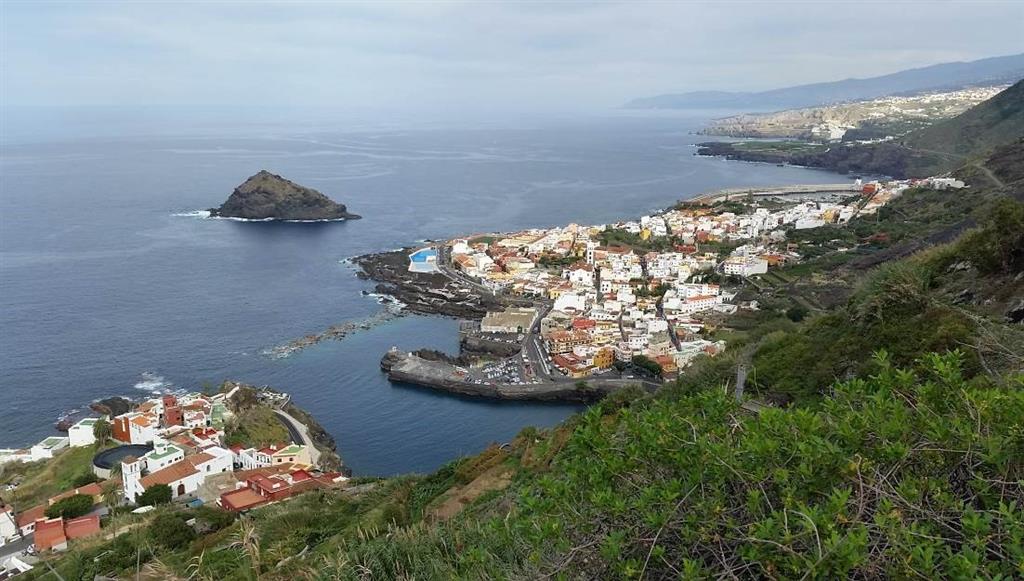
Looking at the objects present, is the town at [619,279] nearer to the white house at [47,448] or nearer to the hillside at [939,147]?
the white house at [47,448]

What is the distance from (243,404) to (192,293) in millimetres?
13489

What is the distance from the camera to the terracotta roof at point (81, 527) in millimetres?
10697

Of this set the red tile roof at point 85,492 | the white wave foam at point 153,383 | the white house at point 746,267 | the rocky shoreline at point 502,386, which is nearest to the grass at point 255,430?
the red tile roof at point 85,492

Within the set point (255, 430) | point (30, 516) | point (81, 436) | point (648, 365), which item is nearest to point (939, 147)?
point (648, 365)

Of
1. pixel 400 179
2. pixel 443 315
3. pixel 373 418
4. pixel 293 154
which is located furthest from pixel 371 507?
pixel 293 154

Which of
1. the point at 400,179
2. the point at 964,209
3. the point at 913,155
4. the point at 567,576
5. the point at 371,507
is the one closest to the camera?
the point at 567,576

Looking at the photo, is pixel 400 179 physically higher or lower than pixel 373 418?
higher

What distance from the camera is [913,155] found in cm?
6012

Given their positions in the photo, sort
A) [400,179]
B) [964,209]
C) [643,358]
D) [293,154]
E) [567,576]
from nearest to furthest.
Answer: [567,576] < [643,358] < [964,209] < [400,179] < [293,154]

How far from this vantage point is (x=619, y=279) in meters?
31.2

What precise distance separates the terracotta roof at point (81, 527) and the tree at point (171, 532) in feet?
8.32

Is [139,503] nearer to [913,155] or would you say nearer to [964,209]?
[964,209]

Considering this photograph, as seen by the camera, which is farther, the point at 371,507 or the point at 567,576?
the point at 371,507

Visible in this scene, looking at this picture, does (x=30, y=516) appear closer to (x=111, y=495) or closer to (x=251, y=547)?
(x=111, y=495)
